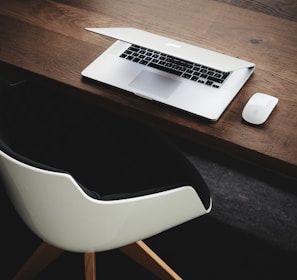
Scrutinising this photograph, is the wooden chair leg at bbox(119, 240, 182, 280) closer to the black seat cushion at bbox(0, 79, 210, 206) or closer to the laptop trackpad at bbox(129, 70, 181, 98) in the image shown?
the black seat cushion at bbox(0, 79, 210, 206)

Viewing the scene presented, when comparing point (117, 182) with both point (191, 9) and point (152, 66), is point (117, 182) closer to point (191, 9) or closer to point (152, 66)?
point (152, 66)

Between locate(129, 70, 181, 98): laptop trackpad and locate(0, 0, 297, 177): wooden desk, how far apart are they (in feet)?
0.11

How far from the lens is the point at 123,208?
1212 mm

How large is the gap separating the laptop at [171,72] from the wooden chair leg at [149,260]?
51 centimetres

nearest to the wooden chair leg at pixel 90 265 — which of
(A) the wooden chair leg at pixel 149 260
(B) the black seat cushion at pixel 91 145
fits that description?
(A) the wooden chair leg at pixel 149 260

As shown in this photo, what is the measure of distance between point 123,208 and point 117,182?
0.30 m

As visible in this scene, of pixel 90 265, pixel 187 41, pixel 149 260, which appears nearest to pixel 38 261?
pixel 90 265

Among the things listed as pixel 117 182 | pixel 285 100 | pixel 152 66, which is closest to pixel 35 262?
pixel 117 182

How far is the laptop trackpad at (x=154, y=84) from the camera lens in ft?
4.51

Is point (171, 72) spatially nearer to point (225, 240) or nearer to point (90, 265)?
point (90, 265)

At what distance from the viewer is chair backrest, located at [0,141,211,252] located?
1.12m

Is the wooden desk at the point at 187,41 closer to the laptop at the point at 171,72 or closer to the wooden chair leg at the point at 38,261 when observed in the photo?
the laptop at the point at 171,72

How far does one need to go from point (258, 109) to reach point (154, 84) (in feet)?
0.90

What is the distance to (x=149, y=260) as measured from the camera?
1673 millimetres
